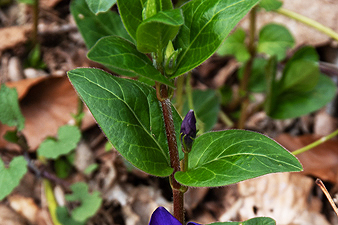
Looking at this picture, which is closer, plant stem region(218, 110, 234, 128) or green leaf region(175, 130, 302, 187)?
green leaf region(175, 130, 302, 187)

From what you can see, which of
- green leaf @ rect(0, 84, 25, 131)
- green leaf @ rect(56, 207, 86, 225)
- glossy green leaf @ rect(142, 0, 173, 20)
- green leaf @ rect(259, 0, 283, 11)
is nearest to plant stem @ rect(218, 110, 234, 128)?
green leaf @ rect(259, 0, 283, 11)

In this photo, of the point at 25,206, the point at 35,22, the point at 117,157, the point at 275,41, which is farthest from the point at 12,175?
the point at 275,41

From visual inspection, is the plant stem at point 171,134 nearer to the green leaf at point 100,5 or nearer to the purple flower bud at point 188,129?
the purple flower bud at point 188,129

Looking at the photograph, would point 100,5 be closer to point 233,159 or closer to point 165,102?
point 165,102

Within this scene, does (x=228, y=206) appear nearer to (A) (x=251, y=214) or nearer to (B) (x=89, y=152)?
(A) (x=251, y=214)

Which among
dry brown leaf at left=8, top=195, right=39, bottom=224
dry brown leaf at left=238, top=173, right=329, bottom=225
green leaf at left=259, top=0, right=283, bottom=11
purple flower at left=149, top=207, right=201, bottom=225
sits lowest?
dry brown leaf at left=238, top=173, right=329, bottom=225

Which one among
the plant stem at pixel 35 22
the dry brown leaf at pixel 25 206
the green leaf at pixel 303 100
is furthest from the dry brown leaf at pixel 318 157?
the plant stem at pixel 35 22

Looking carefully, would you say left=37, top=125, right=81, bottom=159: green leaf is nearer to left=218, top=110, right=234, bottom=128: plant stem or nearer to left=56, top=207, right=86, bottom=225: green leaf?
left=56, top=207, right=86, bottom=225: green leaf
